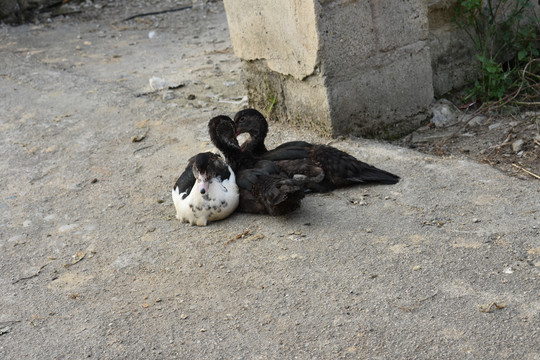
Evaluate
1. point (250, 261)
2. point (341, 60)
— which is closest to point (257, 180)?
point (250, 261)

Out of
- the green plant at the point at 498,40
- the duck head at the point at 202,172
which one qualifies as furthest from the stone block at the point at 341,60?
the duck head at the point at 202,172

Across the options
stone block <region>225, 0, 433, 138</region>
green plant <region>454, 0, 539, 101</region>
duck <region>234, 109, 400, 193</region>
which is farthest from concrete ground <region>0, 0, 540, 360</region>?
green plant <region>454, 0, 539, 101</region>

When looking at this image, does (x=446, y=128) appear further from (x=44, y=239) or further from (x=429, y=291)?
(x=44, y=239)

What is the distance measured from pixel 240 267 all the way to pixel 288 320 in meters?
0.59

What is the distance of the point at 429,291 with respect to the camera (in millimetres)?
3268

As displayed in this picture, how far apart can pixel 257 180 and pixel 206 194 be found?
36 centimetres

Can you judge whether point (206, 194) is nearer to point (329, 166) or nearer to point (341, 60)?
point (329, 166)

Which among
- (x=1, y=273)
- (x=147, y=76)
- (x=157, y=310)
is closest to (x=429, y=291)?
(x=157, y=310)

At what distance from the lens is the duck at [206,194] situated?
410 cm

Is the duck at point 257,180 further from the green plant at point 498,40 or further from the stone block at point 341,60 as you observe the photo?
the green plant at point 498,40

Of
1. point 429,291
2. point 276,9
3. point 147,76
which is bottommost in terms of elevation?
point 429,291

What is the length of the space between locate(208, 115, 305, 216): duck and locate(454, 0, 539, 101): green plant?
2.27m

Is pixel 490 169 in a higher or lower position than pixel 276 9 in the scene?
lower

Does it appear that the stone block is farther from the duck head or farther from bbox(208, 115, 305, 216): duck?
the duck head
